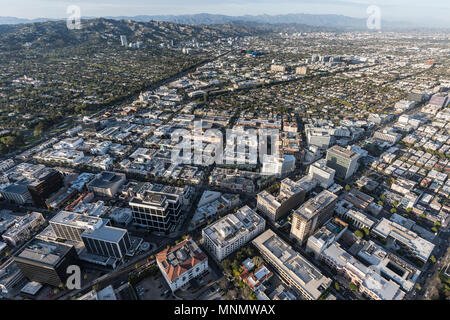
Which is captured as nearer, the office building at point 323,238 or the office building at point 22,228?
the office building at point 323,238

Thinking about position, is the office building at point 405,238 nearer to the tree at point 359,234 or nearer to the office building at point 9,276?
the tree at point 359,234

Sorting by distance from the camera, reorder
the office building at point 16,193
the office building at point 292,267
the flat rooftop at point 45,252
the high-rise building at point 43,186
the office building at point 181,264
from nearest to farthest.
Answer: the flat rooftop at point 45,252, the office building at point 292,267, the office building at point 181,264, the high-rise building at point 43,186, the office building at point 16,193

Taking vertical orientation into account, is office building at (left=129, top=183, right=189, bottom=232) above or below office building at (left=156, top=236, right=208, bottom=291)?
above

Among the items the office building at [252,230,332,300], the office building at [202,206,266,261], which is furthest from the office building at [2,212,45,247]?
the office building at [252,230,332,300]

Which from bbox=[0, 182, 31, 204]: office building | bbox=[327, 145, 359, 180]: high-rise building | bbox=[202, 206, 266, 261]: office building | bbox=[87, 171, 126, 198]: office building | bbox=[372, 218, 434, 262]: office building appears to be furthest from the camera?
bbox=[327, 145, 359, 180]: high-rise building

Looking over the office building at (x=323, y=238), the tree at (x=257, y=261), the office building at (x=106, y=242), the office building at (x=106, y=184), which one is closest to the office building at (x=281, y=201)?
the office building at (x=323, y=238)

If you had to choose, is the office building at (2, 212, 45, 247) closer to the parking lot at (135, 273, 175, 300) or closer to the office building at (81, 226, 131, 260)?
the office building at (81, 226, 131, 260)

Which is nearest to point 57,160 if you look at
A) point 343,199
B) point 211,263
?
point 211,263
